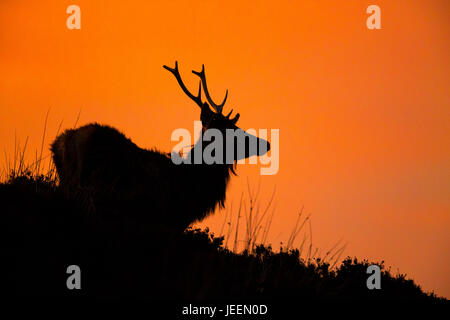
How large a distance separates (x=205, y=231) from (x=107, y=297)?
4.22 m

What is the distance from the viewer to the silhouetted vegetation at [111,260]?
3846 millimetres

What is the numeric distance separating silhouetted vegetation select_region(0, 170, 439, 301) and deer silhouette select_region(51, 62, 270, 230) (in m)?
1.96

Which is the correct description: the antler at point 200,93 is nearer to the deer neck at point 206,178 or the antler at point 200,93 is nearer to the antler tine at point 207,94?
the antler tine at point 207,94

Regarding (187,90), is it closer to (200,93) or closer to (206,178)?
(200,93)

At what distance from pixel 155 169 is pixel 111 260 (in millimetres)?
3749

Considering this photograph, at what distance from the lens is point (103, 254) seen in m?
4.44

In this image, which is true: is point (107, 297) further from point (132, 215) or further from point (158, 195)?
point (158, 195)

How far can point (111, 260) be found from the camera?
436cm

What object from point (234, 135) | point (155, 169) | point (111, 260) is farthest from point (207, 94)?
point (111, 260)

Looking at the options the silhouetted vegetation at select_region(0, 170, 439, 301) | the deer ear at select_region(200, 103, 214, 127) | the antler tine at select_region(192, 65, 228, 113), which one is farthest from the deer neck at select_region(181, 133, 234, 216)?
the silhouetted vegetation at select_region(0, 170, 439, 301)

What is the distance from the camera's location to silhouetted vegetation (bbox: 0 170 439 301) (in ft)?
12.6

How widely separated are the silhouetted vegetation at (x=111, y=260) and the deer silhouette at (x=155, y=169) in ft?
6.43

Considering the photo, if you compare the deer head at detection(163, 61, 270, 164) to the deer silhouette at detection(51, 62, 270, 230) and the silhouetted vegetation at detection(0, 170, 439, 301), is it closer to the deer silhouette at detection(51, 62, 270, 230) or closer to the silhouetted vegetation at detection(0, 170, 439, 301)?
the deer silhouette at detection(51, 62, 270, 230)
